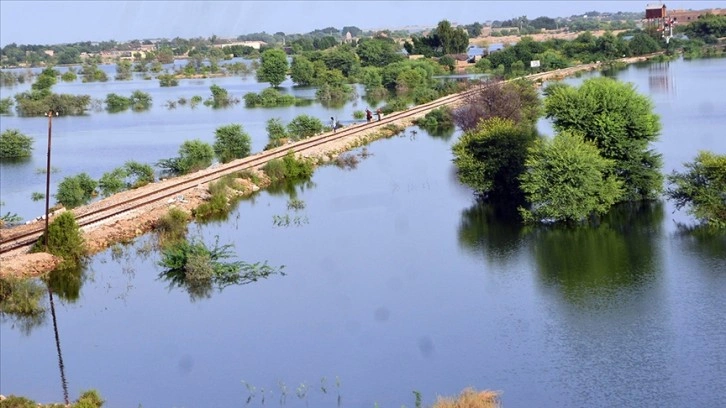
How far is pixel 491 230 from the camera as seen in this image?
1001 inches

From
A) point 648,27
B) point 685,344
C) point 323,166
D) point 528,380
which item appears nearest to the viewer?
point 528,380

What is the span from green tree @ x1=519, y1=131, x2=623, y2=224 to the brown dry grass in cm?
1159

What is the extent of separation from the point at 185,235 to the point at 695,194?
1206 cm

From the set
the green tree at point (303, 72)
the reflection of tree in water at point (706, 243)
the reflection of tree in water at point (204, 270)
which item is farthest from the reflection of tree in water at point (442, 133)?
the green tree at point (303, 72)

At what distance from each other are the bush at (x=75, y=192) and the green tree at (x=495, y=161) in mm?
10989

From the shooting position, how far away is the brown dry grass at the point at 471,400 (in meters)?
13.5

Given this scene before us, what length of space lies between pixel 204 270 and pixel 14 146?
24787 millimetres

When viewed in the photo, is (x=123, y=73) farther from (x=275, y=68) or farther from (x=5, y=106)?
(x=5, y=106)

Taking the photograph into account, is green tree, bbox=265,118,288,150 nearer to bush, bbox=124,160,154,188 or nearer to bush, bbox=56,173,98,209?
bush, bbox=124,160,154,188

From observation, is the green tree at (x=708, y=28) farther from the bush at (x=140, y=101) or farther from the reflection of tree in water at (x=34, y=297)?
the reflection of tree in water at (x=34, y=297)

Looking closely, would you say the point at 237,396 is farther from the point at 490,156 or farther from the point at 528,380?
the point at 490,156

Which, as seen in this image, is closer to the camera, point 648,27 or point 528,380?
point 528,380

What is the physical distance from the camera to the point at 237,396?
15.4m

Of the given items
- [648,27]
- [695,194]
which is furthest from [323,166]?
[648,27]
